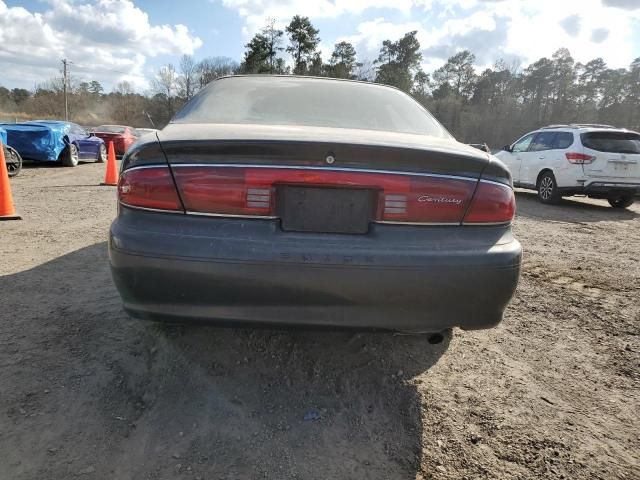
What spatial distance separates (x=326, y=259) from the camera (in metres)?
1.74

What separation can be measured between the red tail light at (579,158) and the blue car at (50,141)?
12447mm

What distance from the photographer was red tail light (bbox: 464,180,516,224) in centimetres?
192

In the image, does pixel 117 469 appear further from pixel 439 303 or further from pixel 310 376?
pixel 439 303

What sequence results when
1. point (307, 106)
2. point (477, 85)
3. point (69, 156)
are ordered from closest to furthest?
point (307, 106) < point (69, 156) < point (477, 85)

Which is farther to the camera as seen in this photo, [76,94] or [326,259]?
[76,94]

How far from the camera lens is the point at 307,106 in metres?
2.66

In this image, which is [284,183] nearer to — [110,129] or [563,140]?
[563,140]

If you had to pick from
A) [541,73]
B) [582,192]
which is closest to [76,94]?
[541,73]

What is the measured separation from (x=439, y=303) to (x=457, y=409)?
2.14ft

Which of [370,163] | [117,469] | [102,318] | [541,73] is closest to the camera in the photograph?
[117,469]

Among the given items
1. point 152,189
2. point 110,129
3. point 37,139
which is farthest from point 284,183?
point 110,129

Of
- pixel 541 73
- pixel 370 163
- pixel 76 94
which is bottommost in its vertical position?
pixel 370 163

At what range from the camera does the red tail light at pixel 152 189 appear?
→ 6.01ft

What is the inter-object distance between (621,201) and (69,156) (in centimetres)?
1390
